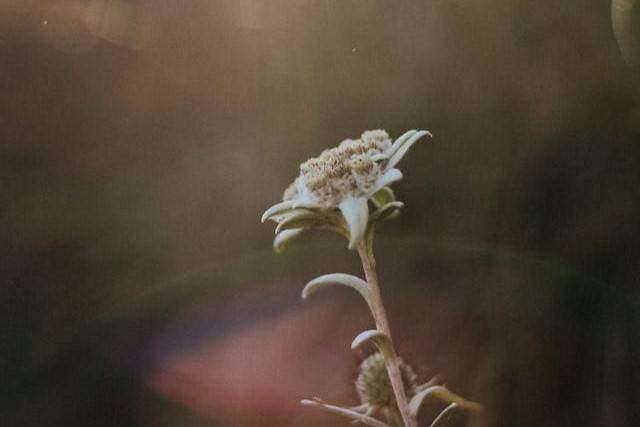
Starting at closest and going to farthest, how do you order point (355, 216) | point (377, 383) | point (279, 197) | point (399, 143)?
point (355, 216)
point (399, 143)
point (377, 383)
point (279, 197)

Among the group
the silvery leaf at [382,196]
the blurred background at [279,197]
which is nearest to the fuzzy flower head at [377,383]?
the blurred background at [279,197]

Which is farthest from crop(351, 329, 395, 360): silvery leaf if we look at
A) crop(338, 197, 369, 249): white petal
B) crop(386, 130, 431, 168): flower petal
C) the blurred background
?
the blurred background

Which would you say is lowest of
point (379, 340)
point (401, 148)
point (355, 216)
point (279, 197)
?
point (379, 340)

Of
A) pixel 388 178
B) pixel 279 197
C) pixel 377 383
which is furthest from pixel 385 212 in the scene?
pixel 279 197

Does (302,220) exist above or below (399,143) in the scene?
below

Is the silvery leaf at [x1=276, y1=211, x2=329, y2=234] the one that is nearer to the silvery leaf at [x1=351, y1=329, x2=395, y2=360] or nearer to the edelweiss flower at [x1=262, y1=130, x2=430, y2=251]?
the edelweiss flower at [x1=262, y1=130, x2=430, y2=251]

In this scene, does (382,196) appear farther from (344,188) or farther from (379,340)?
(379,340)

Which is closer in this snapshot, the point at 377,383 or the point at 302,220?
the point at 302,220
